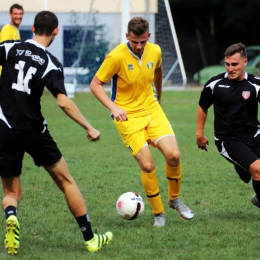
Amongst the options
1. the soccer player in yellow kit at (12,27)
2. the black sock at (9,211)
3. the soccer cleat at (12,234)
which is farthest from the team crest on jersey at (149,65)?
the soccer player in yellow kit at (12,27)

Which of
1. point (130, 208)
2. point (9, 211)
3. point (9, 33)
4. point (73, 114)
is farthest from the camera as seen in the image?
point (9, 33)

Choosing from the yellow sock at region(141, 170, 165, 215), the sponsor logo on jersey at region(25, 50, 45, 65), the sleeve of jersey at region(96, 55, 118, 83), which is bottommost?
the yellow sock at region(141, 170, 165, 215)

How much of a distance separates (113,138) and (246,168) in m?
6.45

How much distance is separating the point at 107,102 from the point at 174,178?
99 cm

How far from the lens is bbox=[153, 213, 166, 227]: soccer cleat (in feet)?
21.3

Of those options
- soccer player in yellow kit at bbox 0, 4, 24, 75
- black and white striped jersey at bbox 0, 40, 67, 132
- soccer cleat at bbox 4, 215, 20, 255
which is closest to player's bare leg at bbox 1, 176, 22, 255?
soccer cleat at bbox 4, 215, 20, 255

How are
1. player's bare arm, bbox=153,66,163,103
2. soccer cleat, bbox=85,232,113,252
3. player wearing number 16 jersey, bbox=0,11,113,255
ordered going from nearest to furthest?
player wearing number 16 jersey, bbox=0,11,113,255, soccer cleat, bbox=85,232,113,252, player's bare arm, bbox=153,66,163,103

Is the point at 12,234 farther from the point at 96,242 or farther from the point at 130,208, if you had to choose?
the point at 130,208

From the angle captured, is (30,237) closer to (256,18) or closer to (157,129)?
(157,129)

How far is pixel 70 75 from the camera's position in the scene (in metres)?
22.4

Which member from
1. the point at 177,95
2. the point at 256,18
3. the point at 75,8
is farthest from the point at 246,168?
the point at 256,18

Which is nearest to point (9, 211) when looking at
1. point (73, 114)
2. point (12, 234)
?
point (12, 234)

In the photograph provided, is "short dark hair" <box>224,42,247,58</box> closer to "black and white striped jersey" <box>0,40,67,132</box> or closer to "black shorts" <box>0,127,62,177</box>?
"black and white striped jersey" <box>0,40,67,132</box>

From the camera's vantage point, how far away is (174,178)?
6.74m
